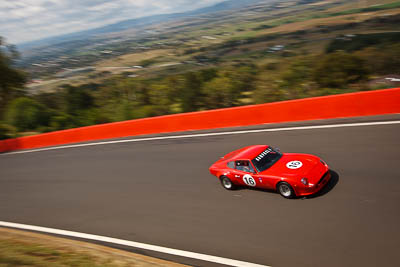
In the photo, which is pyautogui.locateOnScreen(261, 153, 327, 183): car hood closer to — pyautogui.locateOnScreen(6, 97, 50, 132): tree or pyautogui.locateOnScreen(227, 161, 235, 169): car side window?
pyautogui.locateOnScreen(227, 161, 235, 169): car side window

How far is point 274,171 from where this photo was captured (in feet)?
26.0

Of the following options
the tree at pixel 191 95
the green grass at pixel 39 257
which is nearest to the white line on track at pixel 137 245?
the green grass at pixel 39 257

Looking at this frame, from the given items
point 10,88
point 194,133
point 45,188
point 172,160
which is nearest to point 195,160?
point 172,160

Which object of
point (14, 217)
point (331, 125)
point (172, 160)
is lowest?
point (14, 217)

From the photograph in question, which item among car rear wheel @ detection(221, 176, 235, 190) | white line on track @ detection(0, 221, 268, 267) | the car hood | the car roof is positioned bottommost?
white line on track @ detection(0, 221, 268, 267)

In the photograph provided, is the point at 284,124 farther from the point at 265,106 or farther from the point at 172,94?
the point at 172,94

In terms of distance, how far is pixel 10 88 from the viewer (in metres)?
31.2

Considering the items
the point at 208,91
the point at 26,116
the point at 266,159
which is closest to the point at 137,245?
the point at 266,159

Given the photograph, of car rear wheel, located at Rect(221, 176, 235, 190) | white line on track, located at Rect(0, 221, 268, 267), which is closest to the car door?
car rear wheel, located at Rect(221, 176, 235, 190)

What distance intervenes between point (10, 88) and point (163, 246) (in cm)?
3023

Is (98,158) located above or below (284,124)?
below

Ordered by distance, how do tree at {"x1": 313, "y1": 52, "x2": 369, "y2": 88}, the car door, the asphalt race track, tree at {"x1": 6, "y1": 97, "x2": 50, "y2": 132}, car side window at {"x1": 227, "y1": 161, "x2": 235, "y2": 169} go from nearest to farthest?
the asphalt race track
the car door
car side window at {"x1": 227, "y1": 161, "x2": 235, "y2": 169}
tree at {"x1": 313, "y1": 52, "x2": 369, "y2": 88}
tree at {"x1": 6, "y1": 97, "x2": 50, "y2": 132}

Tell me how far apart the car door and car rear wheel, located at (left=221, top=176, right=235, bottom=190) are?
0.25 metres

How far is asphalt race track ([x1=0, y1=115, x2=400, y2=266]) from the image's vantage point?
6.14m
